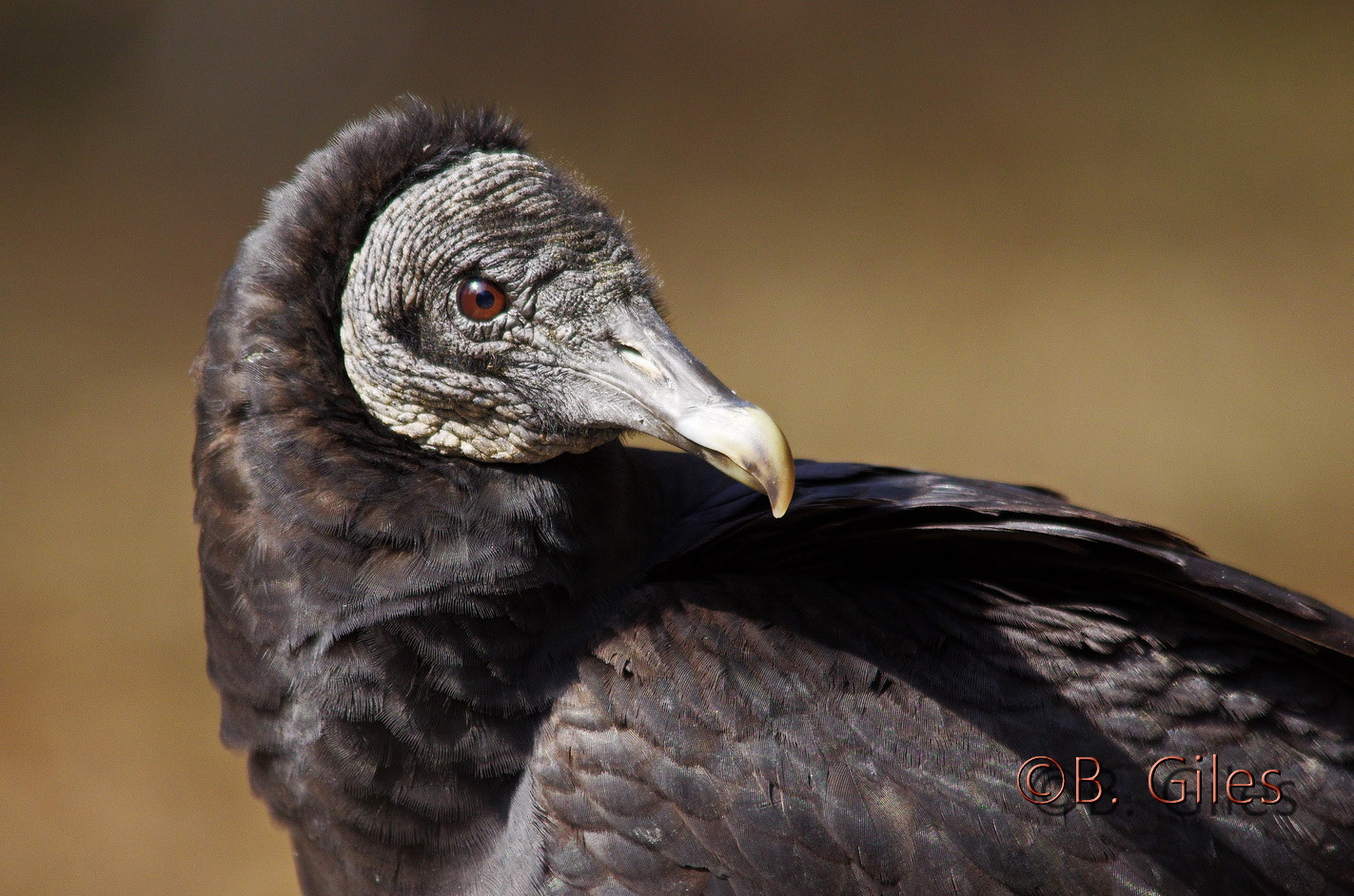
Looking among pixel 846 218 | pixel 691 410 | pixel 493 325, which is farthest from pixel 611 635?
pixel 846 218

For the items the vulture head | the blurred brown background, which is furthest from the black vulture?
the blurred brown background

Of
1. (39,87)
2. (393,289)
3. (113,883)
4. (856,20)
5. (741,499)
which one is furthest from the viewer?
(856,20)

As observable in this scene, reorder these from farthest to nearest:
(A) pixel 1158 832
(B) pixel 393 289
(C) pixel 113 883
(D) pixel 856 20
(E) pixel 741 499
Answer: (D) pixel 856 20 → (C) pixel 113 883 → (E) pixel 741 499 → (B) pixel 393 289 → (A) pixel 1158 832

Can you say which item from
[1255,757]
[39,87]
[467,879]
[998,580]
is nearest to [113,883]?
[467,879]

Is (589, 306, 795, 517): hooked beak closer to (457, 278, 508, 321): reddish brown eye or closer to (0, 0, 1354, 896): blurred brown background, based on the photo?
(457, 278, 508, 321): reddish brown eye

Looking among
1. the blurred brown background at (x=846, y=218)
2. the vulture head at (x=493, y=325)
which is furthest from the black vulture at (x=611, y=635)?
the blurred brown background at (x=846, y=218)

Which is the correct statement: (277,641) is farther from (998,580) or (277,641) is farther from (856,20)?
(856,20)

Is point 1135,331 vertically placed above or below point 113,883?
above
